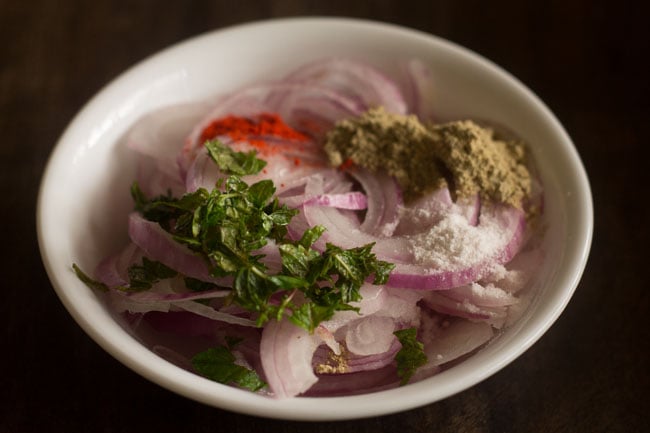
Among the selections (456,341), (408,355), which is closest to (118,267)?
(408,355)

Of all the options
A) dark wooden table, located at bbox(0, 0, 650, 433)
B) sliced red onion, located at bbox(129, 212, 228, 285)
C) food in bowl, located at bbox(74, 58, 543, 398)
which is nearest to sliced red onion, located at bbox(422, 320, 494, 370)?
food in bowl, located at bbox(74, 58, 543, 398)

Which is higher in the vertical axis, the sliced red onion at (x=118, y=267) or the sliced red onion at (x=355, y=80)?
the sliced red onion at (x=355, y=80)

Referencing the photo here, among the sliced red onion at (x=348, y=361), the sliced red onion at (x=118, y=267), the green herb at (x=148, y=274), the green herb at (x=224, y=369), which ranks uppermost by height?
the green herb at (x=148, y=274)

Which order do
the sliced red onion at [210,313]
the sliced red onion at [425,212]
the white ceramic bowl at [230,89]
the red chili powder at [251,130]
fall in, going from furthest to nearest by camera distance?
the red chili powder at [251,130] → the sliced red onion at [425,212] → the sliced red onion at [210,313] → the white ceramic bowl at [230,89]

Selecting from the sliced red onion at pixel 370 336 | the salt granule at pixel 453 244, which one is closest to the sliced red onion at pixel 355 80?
the salt granule at pixel 453 244

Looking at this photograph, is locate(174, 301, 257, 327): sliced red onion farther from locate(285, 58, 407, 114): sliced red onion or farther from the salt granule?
locate(285, 58, 407, 114): sliced red onion

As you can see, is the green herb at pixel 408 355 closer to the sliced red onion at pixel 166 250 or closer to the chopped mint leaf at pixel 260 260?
the chopped mint leaf at pixel 260 260
